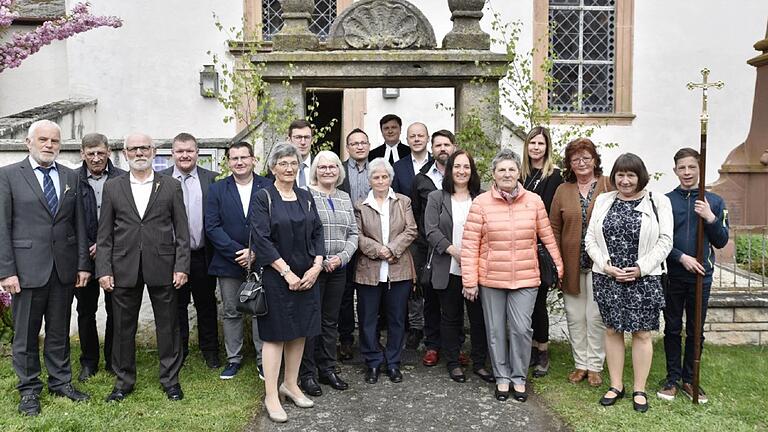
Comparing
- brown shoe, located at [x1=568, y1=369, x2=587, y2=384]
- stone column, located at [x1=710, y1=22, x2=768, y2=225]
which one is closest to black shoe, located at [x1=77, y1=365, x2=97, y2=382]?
brown shoe, located at [x1=568, y1=369, x2=587, y2=384]

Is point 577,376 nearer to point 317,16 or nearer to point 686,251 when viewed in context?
point 686,251

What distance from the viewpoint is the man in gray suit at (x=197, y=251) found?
18.0ft

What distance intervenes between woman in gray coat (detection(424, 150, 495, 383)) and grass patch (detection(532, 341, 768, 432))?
2.21 ft

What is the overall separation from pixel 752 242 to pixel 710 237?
138 inches

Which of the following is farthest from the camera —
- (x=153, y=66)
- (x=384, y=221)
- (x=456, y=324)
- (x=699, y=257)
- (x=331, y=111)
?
(x=331, y=111)

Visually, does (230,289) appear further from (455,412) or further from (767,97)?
(767,97)

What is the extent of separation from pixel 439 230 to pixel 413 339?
1.49 m

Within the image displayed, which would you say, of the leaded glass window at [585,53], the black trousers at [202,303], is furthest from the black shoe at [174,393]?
the leaded glass window at [585,53]

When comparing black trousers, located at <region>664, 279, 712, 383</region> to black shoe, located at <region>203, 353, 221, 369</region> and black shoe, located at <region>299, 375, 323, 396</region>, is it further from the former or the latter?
black shoe, located at <region>203, 353, 221, 369</region>

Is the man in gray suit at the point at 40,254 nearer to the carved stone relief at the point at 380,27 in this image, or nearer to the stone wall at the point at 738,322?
the carved stone relief at the point at 380,27

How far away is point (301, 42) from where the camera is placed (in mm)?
6230

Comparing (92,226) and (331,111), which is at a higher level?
(331,111)

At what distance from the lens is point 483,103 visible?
6305 mm

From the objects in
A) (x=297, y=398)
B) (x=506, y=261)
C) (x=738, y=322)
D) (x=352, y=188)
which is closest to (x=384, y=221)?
(x=352, y=188)
